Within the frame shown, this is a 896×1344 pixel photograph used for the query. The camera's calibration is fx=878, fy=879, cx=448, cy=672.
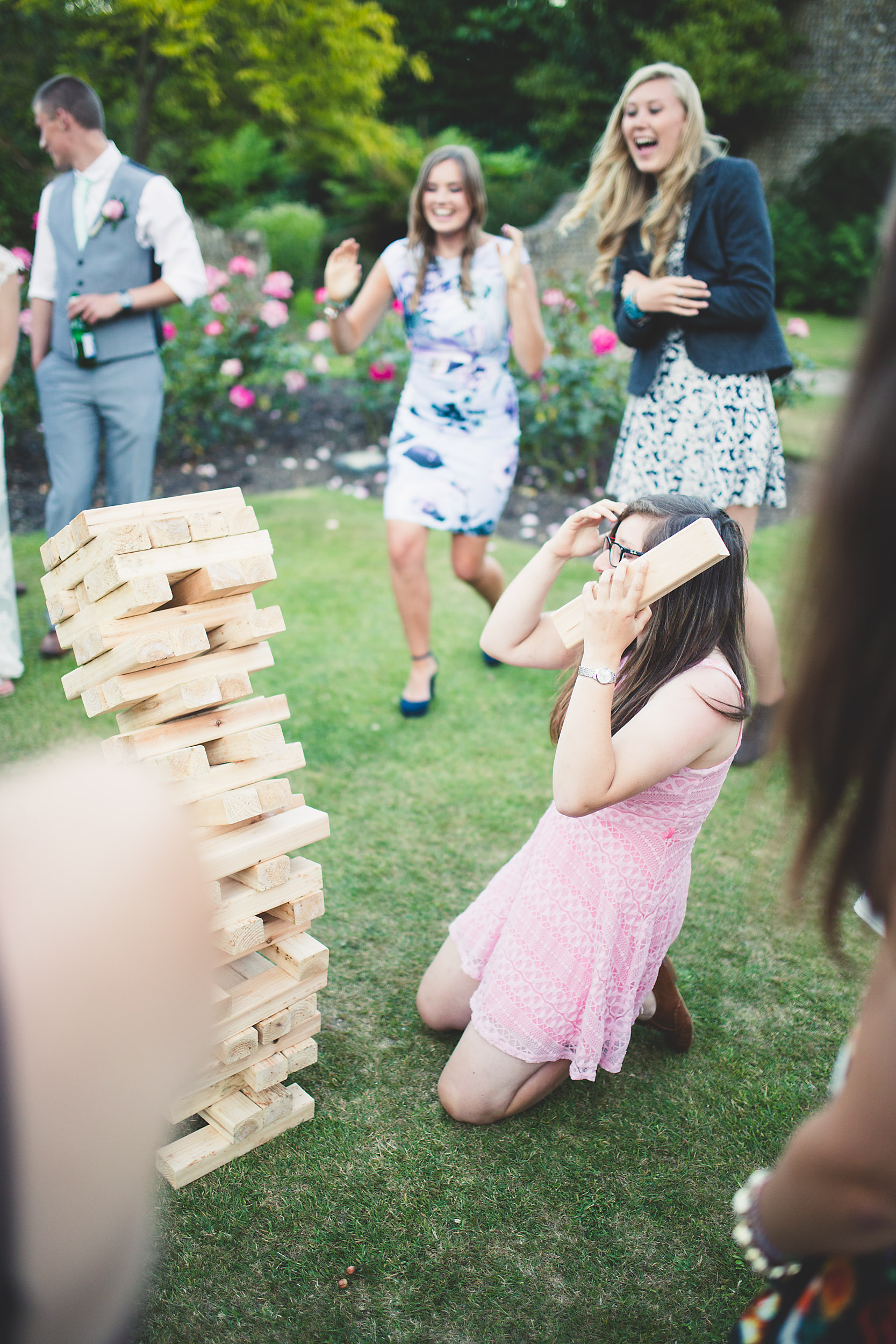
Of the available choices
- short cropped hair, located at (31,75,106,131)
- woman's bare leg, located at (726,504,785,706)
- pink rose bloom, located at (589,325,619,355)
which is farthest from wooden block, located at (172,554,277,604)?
Result: pink rose bloom, located at (589,325,619,355)

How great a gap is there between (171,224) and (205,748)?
317 centimetres

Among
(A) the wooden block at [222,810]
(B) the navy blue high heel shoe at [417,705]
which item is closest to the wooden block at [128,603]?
(A) the wooden block at [222,810]

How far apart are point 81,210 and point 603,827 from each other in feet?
12.2

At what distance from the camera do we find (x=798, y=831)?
3.30ft

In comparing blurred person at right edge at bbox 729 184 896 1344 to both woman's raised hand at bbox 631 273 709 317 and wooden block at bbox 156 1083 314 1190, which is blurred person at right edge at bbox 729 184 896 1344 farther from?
woman's raised hand at bbox 631 273 709 317

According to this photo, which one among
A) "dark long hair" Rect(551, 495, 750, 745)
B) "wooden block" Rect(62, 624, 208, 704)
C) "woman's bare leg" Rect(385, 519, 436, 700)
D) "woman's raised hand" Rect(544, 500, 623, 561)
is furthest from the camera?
"woman's bare leg" Rect(385, 519, 436, 700)

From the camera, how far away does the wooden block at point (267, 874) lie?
1777mm

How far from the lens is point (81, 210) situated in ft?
12.9

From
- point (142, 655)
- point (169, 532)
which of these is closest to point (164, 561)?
point (169, 532)

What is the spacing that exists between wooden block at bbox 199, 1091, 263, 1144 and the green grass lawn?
7 cm

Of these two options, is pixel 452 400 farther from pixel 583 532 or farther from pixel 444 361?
pixel 583 532

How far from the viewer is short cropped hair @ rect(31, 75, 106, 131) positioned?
12.4 feet

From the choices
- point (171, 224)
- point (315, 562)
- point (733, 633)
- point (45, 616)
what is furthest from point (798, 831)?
point (315, 562)

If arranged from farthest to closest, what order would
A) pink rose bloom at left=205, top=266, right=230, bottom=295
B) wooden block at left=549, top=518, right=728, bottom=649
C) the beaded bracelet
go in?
pink rose bloom at left=205, top=266, right=230, bottom=295 < wooden block at left=549, top=518, right=728, bottom=649 < the beaded bracelet
